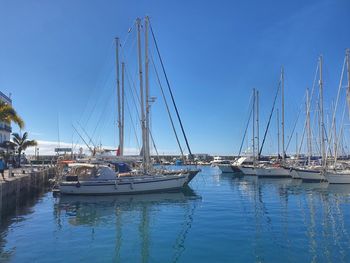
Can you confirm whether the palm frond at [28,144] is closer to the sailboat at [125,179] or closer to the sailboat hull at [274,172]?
the sailboat at [125,179]

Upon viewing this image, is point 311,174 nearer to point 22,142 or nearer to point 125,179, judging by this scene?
point 125,179

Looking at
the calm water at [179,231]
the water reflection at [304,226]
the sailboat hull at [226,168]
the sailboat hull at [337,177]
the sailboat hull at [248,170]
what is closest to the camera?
the calm water at [179,231]

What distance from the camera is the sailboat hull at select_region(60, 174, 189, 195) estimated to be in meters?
34.9

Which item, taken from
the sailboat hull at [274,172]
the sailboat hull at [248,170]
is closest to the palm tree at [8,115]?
the sailboat hull at [274,172]

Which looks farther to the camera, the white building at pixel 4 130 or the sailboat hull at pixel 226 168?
the sailboat hull at pixel 226 168

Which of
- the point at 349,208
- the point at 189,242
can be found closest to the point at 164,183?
the point at 349,208

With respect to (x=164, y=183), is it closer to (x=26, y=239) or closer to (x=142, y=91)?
(x=142, y=91)

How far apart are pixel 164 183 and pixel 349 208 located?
16.9 m

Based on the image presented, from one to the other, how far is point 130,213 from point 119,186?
981cm

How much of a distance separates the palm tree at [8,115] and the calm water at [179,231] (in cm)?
705

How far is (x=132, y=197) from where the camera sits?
1363 inches

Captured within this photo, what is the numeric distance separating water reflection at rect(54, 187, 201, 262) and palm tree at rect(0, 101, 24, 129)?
754 cm

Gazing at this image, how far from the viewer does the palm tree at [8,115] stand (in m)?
28.6

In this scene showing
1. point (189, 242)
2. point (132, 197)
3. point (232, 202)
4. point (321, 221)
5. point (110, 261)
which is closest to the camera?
point (110, 261)
